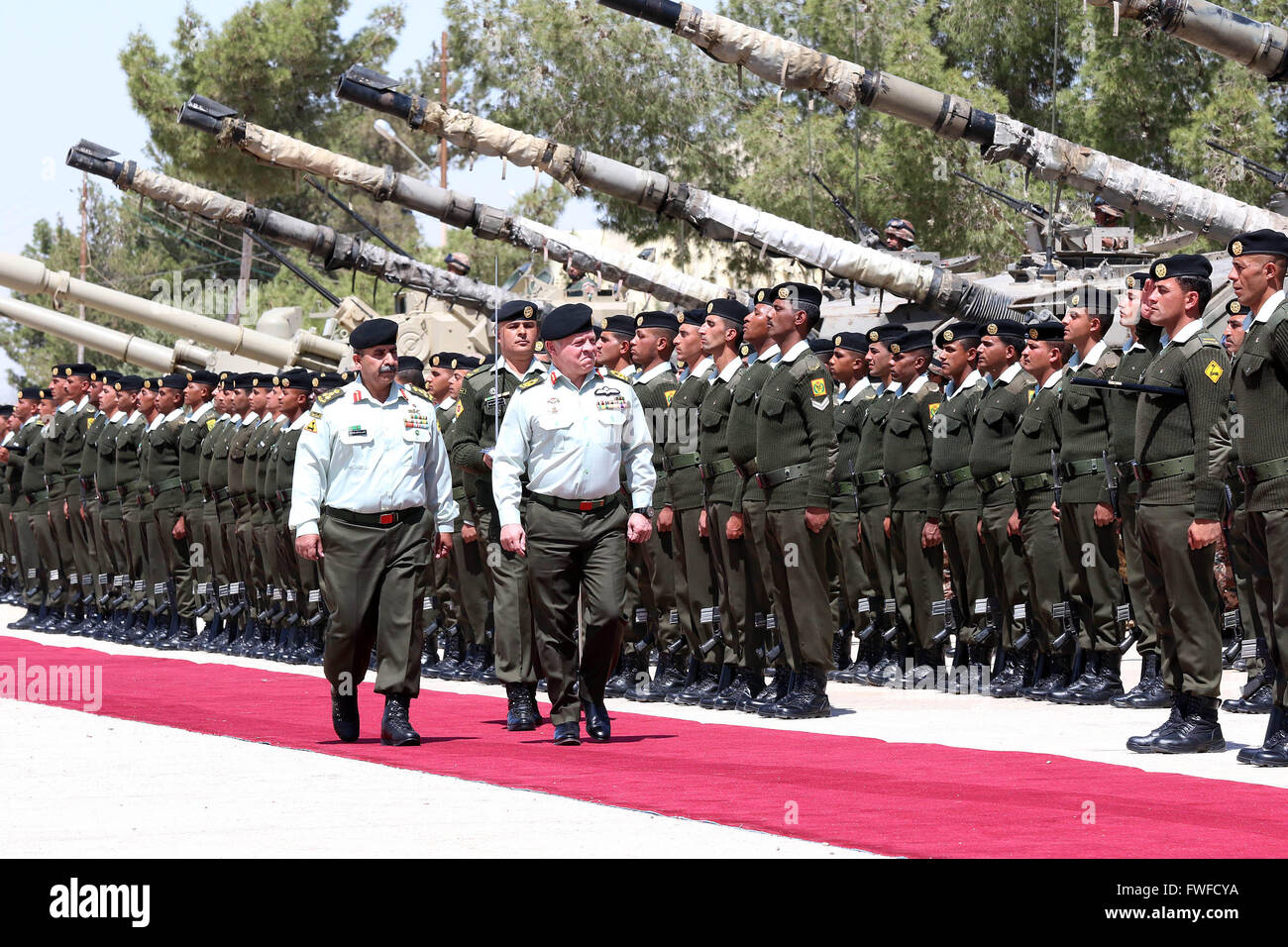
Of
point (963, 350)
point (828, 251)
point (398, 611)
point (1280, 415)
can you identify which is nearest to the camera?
point (1280, 415)

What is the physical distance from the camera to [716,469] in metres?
11.7

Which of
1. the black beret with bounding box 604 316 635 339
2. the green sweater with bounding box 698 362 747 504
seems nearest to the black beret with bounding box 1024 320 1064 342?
the green sweater with bounding box 698 362 747 504

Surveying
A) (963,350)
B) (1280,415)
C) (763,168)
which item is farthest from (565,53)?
(1280,415)

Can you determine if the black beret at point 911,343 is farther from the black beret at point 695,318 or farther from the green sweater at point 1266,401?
the green sweater at point 1266,401

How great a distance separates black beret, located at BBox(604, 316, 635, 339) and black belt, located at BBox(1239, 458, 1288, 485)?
5528 millimetres

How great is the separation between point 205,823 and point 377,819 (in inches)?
21.9

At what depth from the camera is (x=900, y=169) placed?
27.8 meters

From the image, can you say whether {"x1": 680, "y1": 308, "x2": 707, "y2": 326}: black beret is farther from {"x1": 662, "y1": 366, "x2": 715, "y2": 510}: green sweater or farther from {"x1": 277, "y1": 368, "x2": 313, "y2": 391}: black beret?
{"x1": 277, "y1": 368, "x2": 313, "y2": 391}: black beret

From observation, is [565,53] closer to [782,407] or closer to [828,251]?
[828,251]

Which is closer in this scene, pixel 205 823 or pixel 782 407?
pixel 205 823

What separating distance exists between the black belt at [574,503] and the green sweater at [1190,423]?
239 centimetres

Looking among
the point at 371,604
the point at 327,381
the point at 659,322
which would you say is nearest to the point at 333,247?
the point at 327,381

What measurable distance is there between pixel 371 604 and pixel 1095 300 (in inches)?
295

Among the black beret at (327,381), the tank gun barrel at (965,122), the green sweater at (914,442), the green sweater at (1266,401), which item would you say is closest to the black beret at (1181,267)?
the green sweater at (1266,401)
